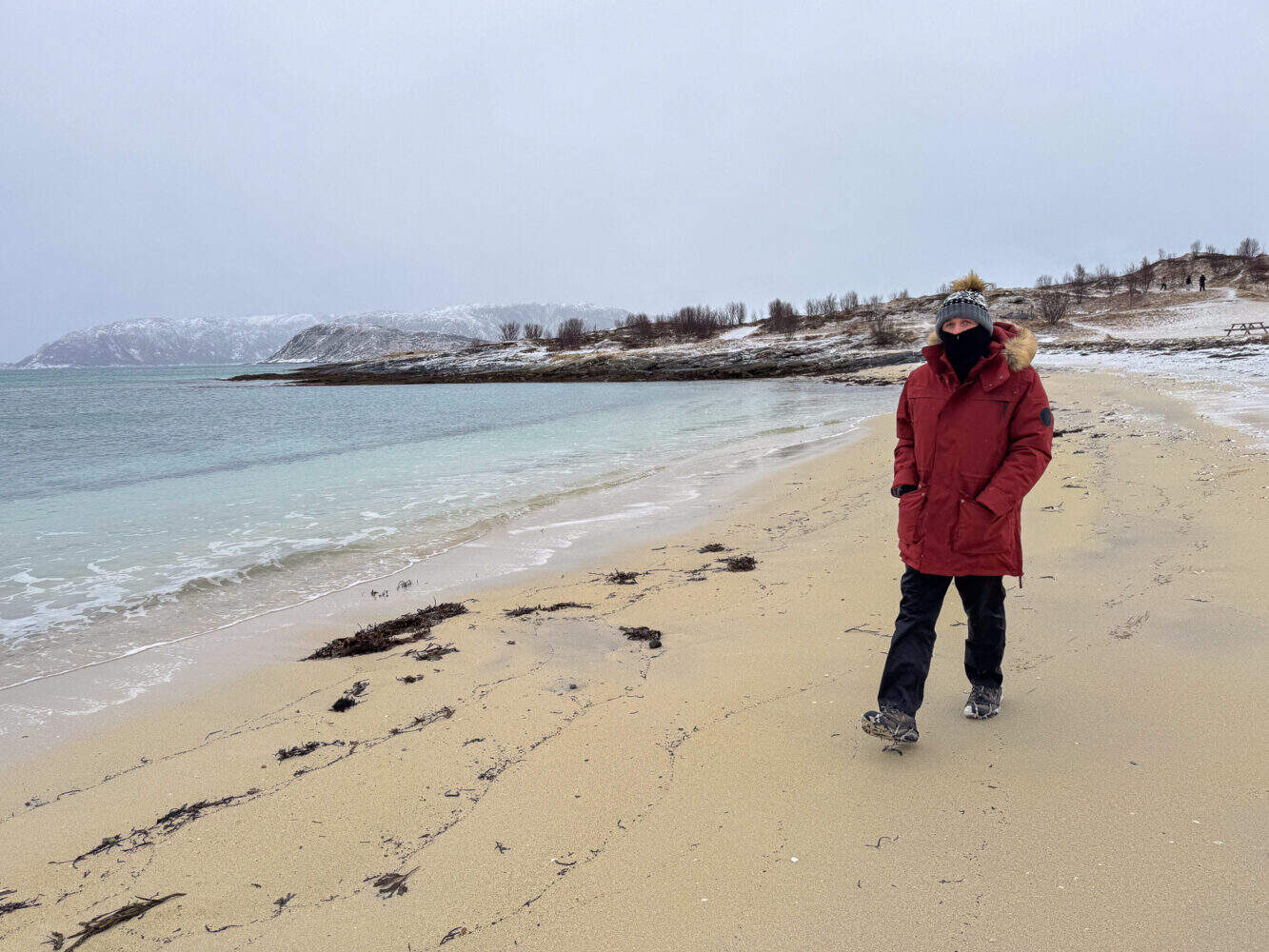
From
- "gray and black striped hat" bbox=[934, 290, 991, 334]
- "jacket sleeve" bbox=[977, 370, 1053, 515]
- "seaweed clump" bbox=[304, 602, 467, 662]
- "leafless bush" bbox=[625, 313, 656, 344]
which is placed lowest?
"seaweed clump" bbox=[304, 602, 467, 662]

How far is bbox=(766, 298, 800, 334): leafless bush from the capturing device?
7506cm

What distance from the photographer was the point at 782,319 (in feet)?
266

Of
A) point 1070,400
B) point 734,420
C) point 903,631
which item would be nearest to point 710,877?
point 903,631

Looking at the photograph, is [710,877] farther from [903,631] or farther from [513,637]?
[513,637]

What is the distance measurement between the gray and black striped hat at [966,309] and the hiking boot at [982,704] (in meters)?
1.59

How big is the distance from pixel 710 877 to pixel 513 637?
2.65m

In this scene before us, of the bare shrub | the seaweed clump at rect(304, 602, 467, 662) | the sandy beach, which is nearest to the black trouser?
the sandy beach

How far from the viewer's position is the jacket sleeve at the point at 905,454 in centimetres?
295

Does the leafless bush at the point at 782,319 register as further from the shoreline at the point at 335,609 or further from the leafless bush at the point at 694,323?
the shoreline at the point at 335,609

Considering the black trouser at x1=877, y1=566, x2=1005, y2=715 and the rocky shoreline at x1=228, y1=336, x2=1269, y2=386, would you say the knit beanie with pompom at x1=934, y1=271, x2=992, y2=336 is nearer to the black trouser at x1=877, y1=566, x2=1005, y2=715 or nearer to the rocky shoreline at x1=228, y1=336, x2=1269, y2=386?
the black trouser at x1=877, y1=566, x2=1005, y2=715

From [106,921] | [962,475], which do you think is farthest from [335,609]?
[962,475]

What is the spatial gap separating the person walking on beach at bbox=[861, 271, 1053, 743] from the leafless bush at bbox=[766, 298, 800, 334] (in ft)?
238

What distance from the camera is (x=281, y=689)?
4238mm

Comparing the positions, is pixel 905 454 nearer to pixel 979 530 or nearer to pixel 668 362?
pixel 979 530
